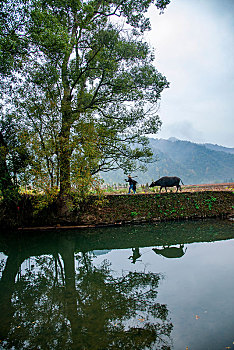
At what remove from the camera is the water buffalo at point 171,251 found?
7924 millimetres

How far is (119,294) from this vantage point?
5.12 meters

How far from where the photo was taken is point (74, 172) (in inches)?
459

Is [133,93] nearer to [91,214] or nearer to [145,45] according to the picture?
[145,45]

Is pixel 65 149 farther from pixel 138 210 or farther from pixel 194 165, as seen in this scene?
pixel 194 165

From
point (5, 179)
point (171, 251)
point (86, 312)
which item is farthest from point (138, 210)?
point (86, 312)

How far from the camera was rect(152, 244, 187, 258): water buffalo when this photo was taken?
7.92 metres

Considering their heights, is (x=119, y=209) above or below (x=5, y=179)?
below

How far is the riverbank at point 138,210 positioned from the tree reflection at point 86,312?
255 inches

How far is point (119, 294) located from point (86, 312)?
3.16ft

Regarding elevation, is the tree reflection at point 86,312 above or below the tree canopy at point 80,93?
below

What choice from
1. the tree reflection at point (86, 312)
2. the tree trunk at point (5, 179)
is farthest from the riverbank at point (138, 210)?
the tree reflection at point (86, 312)

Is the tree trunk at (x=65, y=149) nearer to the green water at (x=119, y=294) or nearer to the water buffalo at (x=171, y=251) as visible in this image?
the green water at (x=119, y=294)

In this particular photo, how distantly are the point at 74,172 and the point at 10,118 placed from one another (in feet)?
14.7

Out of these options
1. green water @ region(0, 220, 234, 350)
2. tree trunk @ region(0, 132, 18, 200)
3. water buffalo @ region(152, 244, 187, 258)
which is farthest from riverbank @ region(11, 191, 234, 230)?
water buffalo @ region(152, 244, 187, 258)
